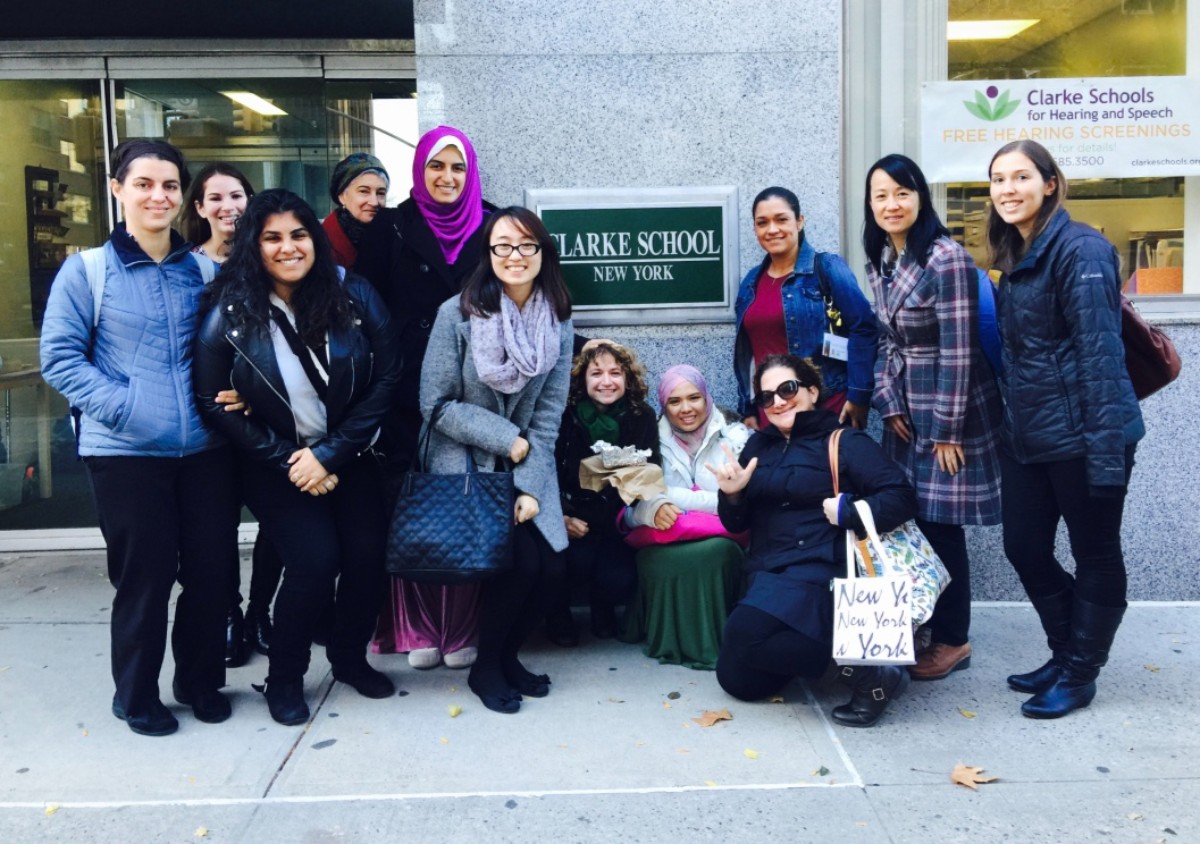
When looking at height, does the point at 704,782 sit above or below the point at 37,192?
below

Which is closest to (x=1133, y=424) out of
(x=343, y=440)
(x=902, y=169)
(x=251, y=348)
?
(x=902, y=169)

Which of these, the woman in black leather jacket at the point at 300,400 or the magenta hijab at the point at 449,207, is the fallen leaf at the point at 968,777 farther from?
the magenta hijab at the point at 449,207

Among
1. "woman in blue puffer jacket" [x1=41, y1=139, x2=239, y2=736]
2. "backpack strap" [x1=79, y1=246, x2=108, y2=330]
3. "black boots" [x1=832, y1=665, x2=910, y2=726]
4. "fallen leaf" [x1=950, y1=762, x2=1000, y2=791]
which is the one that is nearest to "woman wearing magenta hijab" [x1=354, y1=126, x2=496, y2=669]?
"woman in blue puffer jacket" [x1=41, y1=139, x2=239, y2=736]

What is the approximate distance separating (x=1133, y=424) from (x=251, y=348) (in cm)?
292

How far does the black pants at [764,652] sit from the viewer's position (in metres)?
3.91

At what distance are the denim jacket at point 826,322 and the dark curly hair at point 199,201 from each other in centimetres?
217

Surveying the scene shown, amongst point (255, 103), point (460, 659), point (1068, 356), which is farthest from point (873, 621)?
point (255, 103)

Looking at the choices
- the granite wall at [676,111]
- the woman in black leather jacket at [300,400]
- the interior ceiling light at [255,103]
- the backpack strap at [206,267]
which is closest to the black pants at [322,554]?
the woman in black leather jacket at [300,400]

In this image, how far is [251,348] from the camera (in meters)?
3.76

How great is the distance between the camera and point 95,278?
12.1 ft

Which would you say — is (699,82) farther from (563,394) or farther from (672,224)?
(563,394)

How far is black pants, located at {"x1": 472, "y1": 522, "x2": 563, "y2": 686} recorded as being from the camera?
4090 mm

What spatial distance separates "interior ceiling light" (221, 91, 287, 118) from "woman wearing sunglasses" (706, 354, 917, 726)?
3859 millimetres

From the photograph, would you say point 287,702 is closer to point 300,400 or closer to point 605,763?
point 300,400
